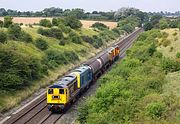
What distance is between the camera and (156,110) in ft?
64.2

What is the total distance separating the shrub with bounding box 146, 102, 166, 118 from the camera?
19547mm

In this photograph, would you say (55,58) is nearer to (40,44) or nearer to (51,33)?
(40,44)

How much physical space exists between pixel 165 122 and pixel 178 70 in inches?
663

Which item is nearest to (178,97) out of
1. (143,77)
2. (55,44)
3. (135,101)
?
(135,101)

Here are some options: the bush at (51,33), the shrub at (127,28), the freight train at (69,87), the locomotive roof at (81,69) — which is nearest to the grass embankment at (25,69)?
the freight train at (69,87)

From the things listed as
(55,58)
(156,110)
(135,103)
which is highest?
(156,110)

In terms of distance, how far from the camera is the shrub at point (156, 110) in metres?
19.5

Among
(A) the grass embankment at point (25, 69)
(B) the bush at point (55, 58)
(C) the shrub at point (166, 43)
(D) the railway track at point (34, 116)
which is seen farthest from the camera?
(C) the shrub at point (166, 43)

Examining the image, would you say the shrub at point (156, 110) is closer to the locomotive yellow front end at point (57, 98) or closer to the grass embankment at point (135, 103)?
the grass embankment at point (135, 103)

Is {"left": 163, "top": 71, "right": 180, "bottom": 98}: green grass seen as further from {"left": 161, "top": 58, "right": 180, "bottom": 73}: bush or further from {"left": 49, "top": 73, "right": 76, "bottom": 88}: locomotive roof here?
{"left": 49, "top": 73, "right": 76, "bottom": 88}: locomotive roof

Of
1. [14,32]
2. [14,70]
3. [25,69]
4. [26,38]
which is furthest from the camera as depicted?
[26,38]

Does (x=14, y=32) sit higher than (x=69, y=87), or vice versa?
(x=14, y=32)

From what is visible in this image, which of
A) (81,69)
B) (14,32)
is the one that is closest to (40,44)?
(14,32)

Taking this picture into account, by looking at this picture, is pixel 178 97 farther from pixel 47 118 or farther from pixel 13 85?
pixel 13 85
